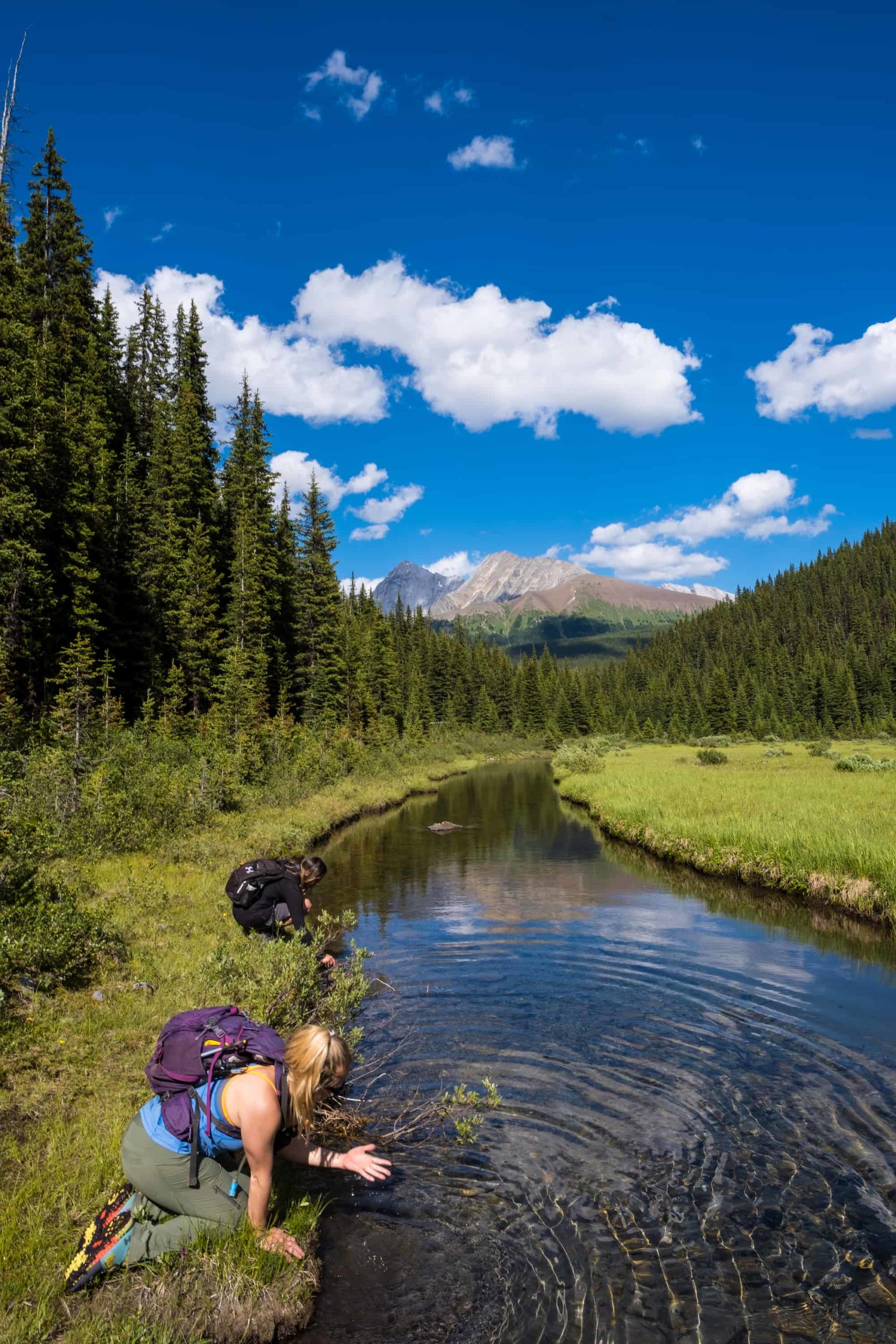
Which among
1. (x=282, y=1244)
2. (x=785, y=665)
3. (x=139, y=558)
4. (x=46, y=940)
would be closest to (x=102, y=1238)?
(x=282, y=1244)

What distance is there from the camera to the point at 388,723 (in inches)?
2697

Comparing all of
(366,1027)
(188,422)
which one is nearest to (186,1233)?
(366,1027)

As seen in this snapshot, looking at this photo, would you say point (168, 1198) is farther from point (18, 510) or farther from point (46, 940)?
point (18, 510)

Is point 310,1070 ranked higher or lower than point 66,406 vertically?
lower

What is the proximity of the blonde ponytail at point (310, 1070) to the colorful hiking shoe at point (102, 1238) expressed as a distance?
1.31 meters

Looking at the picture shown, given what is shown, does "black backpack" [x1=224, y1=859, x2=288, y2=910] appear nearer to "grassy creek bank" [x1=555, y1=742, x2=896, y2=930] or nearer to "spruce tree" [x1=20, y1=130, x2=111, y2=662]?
"grassy creek bank" [x1=555, y1=742, x2=896, y2=930]

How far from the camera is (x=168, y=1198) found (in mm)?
4621

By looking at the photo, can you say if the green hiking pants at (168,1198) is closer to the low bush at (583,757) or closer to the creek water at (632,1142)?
the creek water at (632,1142)

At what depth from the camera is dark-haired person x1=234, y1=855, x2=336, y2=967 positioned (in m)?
9.25

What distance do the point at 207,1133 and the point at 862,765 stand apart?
4562 cm

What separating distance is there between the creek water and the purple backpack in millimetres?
1943

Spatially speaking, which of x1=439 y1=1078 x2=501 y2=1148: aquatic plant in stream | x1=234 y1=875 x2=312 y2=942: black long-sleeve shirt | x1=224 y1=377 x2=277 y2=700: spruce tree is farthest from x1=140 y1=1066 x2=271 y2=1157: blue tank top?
x1=224 y1=377 x2=277 y2=700: spruce tree

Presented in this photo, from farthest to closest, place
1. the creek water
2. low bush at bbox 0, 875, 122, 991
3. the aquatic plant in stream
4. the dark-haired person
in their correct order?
the dark-haired person → low bush at bbox 0, 875, 122, 991 → the aquatic plant in stream → the creek water

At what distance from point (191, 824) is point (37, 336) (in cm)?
3079
